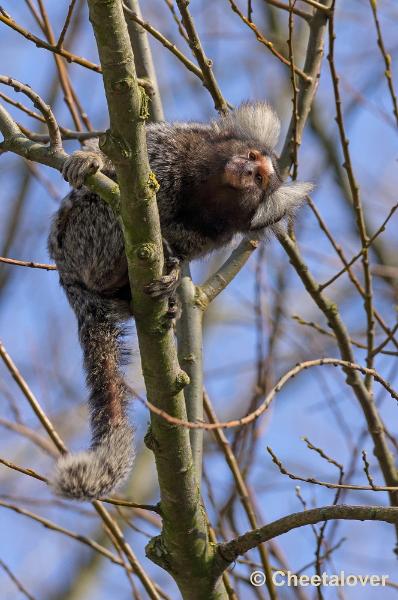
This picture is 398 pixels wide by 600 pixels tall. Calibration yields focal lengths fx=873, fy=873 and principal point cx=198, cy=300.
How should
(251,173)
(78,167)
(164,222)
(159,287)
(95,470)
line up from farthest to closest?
1. (251,173)
2. (164,222)
3. (95,470)
4. (78,167)
5. (159,287)

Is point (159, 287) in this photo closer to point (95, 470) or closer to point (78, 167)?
point (78, 167)

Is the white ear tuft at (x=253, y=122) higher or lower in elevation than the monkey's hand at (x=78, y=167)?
higher

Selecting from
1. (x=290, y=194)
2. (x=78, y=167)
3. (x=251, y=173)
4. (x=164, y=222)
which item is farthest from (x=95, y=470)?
(x=290, y=194)

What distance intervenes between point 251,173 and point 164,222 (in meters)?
0.54

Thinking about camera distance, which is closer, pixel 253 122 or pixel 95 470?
pixel 95 470

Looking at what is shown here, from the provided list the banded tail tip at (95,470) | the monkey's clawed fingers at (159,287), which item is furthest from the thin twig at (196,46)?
the banded tail tip at (95,470)

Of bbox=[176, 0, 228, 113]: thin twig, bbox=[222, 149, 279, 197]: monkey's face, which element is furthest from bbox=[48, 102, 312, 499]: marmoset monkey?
bbox=[176, 0, 228, 113]: thin twig

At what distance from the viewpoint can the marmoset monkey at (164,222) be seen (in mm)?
4000

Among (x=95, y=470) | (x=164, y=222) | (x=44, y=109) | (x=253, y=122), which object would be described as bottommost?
(x=95, y=470)

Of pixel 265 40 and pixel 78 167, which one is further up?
pixel 265 40

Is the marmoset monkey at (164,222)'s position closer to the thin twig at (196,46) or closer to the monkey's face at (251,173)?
the monkey's face at (251,173)

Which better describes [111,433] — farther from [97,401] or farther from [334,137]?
[334,137]

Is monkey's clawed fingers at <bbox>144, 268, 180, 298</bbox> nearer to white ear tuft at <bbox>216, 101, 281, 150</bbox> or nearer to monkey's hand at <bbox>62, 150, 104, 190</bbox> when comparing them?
monkey's hand at <bbox>62, 150, 104, 190</bbox>

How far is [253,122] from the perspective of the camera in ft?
15.2
